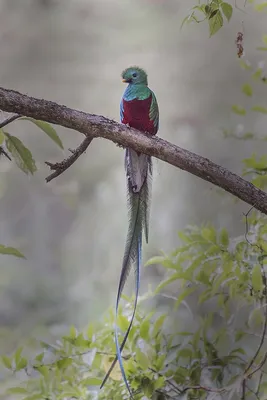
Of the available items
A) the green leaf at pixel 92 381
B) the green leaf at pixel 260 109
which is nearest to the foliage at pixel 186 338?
the green leaf at pixel 92 381

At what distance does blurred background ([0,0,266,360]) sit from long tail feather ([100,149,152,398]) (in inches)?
3.6

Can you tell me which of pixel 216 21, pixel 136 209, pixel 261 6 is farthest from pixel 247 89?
pixel 136 209

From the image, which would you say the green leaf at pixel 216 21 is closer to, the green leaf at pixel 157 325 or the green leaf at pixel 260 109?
the green leaf at pixel 260 109

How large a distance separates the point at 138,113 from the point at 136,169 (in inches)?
5.0

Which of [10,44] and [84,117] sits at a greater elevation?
[10,44]

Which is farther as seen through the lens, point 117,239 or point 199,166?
point 117,239

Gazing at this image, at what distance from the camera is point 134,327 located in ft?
4.08

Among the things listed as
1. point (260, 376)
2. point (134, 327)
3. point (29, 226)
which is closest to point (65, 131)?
point (29, 226)

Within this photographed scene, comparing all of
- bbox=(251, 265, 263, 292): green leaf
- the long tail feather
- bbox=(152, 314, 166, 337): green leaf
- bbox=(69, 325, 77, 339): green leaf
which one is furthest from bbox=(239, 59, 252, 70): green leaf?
bbox=(69, 325, 77, 339): green leaf

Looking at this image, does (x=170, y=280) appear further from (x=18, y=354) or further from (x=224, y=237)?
(x=18, y=354)

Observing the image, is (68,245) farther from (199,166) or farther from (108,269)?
(199,166)

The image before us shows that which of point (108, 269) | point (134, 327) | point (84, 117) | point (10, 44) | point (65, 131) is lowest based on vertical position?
point (134, 327)

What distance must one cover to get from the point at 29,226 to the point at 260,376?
67cm

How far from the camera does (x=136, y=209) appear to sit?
3.91 ft
